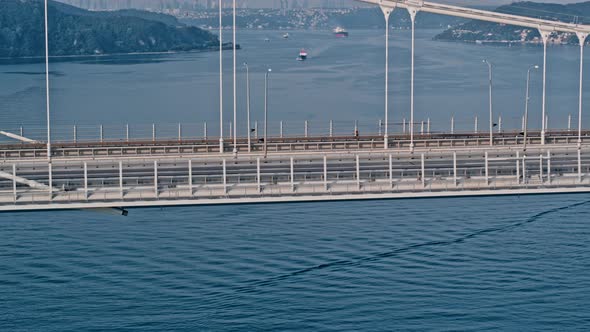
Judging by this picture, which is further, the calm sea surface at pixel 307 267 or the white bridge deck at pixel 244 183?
the white bridge deck at pixel 244 183

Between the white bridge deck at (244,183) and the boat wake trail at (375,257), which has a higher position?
the white bridge deck at (244,183)

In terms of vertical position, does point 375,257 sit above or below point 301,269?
above

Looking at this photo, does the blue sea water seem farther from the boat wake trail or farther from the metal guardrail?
the metal guardrail

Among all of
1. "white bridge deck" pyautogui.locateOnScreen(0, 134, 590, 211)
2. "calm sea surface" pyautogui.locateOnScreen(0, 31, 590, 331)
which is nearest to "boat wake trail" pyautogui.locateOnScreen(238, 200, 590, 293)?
"calm sea surface" pyautogui.locateOnScreen(0, 31, 590, 331)

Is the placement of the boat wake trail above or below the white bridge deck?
below

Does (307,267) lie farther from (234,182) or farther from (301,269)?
(234,182)

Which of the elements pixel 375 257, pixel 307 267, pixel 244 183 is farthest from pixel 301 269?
pixel 244 183

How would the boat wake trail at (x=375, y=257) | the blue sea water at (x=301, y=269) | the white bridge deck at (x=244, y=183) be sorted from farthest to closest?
the boat wake trail at (x=375, y=257) < the white bridge deck at (x=244, y=183) < the blue sea water at (x=301, y=269)

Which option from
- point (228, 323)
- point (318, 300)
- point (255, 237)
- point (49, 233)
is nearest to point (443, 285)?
point (318, 300)

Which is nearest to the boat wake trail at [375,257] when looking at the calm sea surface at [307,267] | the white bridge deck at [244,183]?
the calm sea surface at [307,267]

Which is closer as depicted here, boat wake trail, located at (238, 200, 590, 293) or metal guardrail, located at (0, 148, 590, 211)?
metal guardrail, located at (0, 148, 590, 211)

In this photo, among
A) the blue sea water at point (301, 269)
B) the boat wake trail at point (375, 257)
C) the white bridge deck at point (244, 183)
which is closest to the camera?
the blue sea water at point (301, 269)

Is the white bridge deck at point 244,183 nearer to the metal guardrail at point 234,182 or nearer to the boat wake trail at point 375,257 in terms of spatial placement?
the metal guardrail at point 234,182
